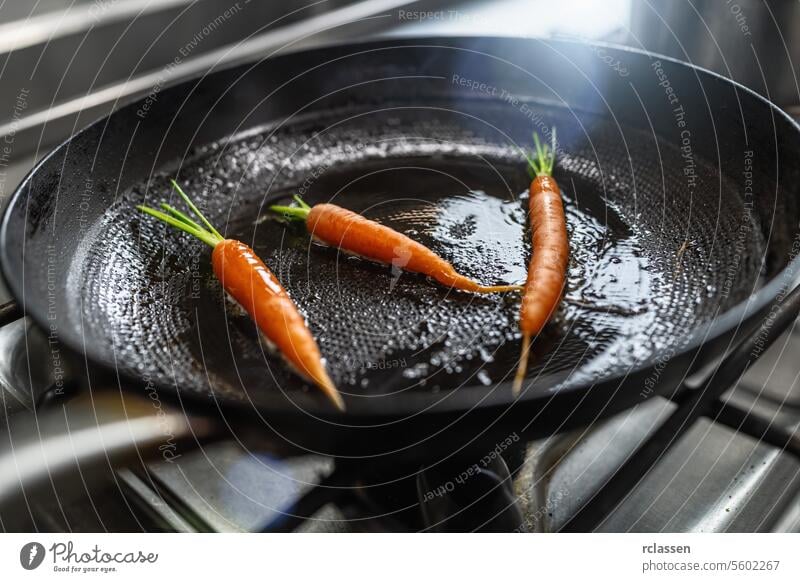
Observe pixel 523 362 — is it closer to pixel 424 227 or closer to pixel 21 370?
pixel 424 227

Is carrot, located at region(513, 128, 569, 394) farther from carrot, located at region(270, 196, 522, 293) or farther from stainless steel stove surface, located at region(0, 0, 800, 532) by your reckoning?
stainless steel stove surface, located at region(0, 0, 800, 532)

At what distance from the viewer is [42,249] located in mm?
618

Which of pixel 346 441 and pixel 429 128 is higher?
pixel 429 128

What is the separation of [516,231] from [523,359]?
0.18 metres

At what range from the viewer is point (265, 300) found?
0.58 metres

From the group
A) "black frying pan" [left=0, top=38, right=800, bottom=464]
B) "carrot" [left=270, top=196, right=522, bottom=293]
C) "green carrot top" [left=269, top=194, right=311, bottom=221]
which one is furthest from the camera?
"green carrot top" [left=269, top=194, right=311, bottom=221]

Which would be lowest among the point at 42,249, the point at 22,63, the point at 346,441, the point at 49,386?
the point at 346,441

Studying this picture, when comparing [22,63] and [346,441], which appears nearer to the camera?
[346,441]

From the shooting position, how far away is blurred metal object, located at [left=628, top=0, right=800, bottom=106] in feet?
2.53

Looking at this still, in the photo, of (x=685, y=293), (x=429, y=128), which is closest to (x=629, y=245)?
(x=685, y=293)

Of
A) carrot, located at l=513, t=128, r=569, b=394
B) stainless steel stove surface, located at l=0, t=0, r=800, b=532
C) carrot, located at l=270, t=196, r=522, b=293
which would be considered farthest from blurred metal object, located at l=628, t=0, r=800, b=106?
carrot, located at l=270, t=196, r=522, b=293

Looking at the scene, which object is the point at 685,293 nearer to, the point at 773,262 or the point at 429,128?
the point at 773,262
